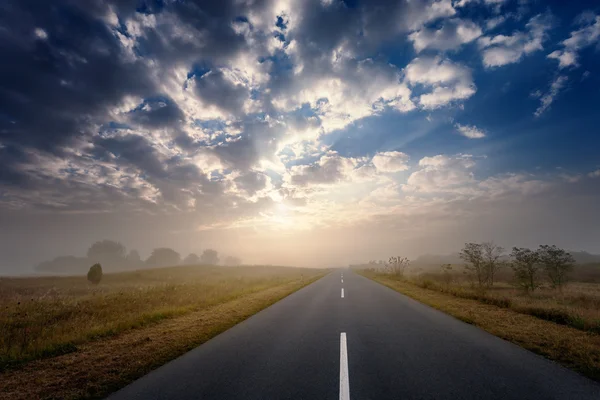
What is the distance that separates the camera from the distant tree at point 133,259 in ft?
465

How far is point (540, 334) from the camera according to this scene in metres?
7.32

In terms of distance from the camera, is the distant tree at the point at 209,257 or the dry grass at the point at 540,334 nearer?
the dry grass at the point at 540,334

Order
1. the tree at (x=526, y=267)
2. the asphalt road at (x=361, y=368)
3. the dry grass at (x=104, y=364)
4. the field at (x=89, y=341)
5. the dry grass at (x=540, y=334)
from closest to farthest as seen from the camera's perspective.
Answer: the asphalt road at (x=361, y=368), the dry grass at (x=104, y=364), the field at (x=89, y=341), the dry grass at (x=540, y=334), the tree at (x=526, y=267)

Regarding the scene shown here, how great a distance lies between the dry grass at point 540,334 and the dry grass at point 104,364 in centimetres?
881

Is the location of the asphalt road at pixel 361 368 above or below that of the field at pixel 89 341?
above

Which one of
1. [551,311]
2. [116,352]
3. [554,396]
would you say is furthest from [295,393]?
[551,311]

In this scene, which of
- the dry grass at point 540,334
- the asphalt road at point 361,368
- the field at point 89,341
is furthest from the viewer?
the dry grass at point 540,334

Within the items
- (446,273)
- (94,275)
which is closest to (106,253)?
(94,275)

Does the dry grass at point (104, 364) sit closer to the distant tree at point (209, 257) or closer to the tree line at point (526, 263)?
the tree line at point (526, 263)

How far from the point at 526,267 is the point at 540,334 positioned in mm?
17045

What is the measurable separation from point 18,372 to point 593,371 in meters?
11.9

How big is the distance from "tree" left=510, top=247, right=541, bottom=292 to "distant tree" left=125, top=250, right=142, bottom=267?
16543 centimetres

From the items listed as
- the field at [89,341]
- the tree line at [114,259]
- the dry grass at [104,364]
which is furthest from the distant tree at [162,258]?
the dry grass at [104,364]

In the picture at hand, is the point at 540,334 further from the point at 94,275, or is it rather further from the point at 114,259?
the point at 114,259
